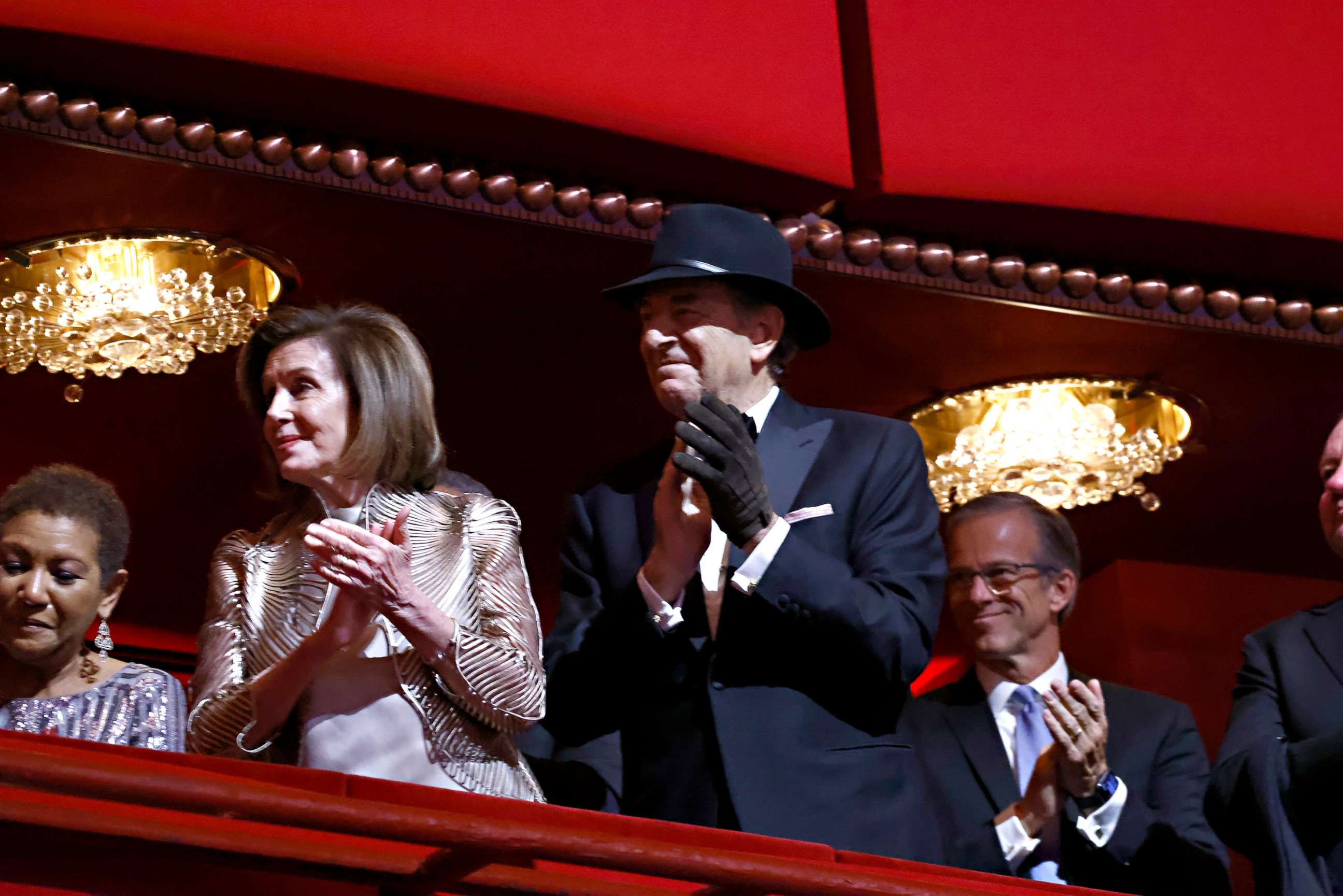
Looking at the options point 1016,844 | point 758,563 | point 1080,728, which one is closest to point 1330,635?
point 1080,728

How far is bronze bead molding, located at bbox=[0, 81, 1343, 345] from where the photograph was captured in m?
2.76

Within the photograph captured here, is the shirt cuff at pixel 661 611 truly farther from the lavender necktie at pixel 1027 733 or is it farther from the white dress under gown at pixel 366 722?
the lavender necktie at pixel 1027 733

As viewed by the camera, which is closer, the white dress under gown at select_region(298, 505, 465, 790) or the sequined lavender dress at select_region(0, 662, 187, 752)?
the white dress under gown at select_region(298, 505, 465, 790)

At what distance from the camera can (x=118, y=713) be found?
91.1 inches

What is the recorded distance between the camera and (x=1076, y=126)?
10.3 ft

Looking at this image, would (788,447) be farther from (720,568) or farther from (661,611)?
(661,611)

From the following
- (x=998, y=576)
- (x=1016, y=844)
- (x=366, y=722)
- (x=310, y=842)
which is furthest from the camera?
(x=998, y=576)

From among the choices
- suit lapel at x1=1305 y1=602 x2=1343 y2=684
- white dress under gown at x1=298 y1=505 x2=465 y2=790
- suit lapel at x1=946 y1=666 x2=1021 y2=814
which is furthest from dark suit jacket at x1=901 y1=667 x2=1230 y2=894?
white dress under gown at x1=298 y1=505 x2=465 y2=790

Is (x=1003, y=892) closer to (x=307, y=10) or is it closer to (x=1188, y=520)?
(x=307, y=10)

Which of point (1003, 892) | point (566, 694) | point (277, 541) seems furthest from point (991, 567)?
point (1003, 892)

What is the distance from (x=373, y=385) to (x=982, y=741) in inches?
44.2

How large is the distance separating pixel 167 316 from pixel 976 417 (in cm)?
161

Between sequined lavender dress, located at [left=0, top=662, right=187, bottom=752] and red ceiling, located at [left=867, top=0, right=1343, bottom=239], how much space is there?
1405mm

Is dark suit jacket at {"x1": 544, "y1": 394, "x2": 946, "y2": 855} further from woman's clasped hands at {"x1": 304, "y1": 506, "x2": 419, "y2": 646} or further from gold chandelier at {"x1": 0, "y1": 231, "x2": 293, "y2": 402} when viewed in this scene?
gold chandelier at {"x1": 0, "y1": 231, "x2": 293, "y2": 402}
